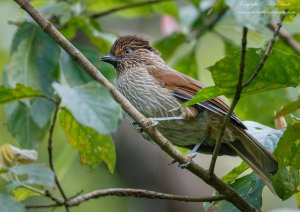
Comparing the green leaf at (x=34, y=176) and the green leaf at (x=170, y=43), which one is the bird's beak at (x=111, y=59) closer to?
the green leaf at (x=170, y=43)

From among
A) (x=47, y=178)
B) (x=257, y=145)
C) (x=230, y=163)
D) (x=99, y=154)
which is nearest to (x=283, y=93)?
(x=257, y=145)

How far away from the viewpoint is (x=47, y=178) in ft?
9.30

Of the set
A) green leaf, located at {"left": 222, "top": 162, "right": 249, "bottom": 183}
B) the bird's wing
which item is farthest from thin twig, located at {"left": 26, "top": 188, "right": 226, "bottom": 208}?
the bird's wing

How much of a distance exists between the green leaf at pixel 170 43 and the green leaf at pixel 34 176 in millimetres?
2185

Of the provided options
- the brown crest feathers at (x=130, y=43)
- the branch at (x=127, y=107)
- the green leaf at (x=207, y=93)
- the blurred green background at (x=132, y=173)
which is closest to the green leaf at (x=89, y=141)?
the branch at (x=127, y=107)

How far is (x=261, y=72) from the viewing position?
255 cm

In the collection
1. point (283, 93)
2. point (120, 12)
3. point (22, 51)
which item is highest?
point (120, 12)

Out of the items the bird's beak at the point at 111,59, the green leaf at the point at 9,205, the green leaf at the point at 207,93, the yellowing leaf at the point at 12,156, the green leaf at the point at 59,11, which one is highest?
the green leaf at the point at 59,11

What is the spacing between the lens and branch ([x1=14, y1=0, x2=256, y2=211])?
308cm

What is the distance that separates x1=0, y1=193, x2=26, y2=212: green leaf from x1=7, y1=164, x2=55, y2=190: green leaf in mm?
127

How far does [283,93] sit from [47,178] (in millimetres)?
2072

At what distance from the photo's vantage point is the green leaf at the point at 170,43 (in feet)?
16.0

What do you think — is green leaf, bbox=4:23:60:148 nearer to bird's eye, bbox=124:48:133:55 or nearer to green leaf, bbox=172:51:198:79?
bird's eye, bbox=124:48:133:55

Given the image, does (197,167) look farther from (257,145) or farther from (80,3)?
(80,3)
